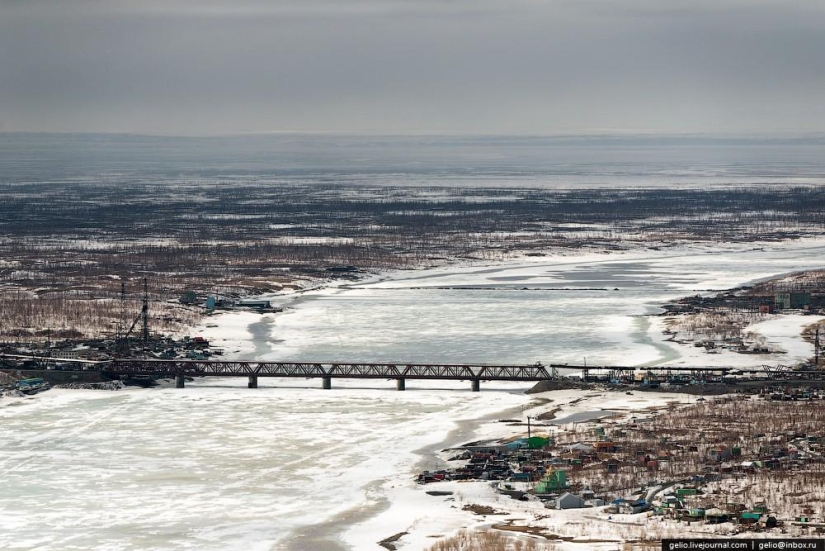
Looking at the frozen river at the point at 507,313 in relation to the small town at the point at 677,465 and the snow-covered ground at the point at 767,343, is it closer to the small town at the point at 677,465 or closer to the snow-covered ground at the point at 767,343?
the snow-covered ground at the point at 767,343

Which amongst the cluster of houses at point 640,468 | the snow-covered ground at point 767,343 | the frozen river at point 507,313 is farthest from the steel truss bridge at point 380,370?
the cluster of houses at point 640,468

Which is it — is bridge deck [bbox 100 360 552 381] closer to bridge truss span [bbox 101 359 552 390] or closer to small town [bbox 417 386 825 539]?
bridge truss span [bbox 101 359 552 390]

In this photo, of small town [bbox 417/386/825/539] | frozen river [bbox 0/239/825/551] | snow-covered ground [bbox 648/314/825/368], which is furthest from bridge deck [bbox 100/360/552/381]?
snow-covered ground [bbox 648/314/825/368]

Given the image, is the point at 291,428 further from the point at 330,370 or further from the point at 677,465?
the point at 677,465

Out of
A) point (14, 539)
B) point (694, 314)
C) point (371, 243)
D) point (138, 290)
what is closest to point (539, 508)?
point (14, 539)

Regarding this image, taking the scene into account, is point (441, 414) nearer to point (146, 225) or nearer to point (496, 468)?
point (496, 468)
